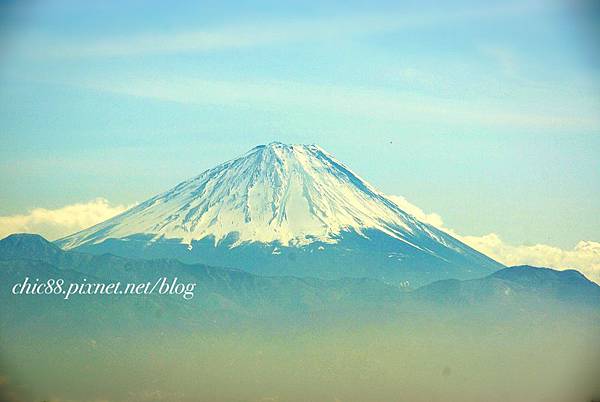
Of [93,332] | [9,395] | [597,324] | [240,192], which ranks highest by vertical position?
[240,192]

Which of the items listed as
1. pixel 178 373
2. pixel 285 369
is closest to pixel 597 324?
pixel 285 369

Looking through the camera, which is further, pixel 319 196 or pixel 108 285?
pixel 319 196

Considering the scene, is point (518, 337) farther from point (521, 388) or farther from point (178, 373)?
point (178, 373)

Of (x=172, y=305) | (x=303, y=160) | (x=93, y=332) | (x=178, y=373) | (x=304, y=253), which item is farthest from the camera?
(x=303, y=160)

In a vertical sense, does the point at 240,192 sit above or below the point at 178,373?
above
